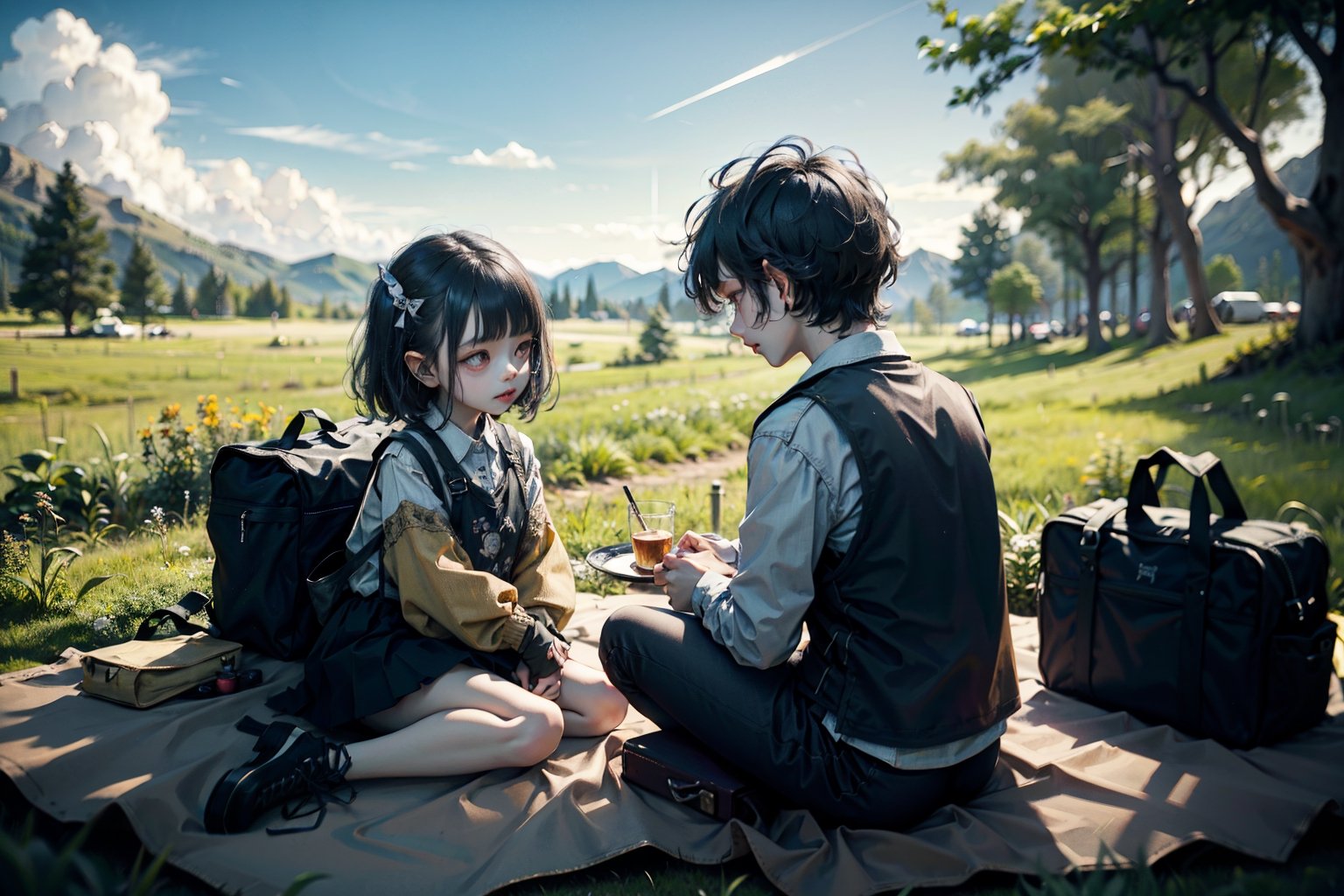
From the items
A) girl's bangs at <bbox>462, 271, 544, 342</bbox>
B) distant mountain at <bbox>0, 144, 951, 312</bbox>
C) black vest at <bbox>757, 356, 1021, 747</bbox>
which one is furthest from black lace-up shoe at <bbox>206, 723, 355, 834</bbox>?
distant mountain at <bbox>0, 144, 951, 312</bbox>

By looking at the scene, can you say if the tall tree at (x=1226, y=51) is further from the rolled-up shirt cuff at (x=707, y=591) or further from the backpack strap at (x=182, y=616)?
the backpack strap at (x=182, y=616)

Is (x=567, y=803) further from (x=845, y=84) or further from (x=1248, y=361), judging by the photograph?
(x=1248, y=361)

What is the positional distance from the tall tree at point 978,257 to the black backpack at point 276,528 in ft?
109

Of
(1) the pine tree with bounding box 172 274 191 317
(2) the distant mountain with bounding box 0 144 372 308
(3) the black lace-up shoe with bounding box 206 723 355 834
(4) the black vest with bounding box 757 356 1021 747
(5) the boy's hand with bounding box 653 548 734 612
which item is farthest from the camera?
(1) the pine tree with bounding box 172 274 191 317

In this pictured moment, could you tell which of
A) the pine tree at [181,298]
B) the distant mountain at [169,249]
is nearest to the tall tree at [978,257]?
the distant mountain at [169,249]

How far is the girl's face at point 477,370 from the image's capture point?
237 cm

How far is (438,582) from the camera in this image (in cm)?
222

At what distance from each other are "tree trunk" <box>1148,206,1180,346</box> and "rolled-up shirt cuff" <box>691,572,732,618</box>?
1047 cm

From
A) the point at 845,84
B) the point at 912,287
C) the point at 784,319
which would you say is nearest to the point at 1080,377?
the point at 845,84

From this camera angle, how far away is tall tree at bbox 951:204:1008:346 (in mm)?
33219

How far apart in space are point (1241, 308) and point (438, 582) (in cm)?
1349

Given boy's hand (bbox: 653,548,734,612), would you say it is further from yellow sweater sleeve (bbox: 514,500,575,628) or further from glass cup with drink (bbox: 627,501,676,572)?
yellow sweater sleeve (bbox: 514,500,575,628)

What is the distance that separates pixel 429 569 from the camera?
2.22 metres

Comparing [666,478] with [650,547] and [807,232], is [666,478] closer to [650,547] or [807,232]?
[650,547]
